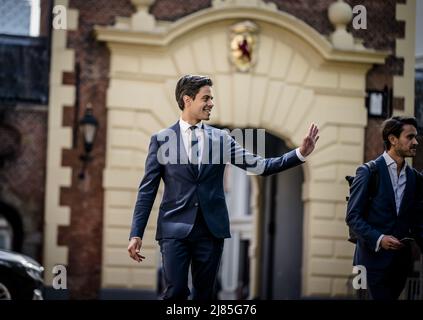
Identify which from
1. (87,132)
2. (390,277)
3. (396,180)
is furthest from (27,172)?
(390,277)

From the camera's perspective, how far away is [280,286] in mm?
17484

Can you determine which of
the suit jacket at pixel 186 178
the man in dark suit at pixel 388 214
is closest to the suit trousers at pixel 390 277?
the man in dark suit at pixel 388 214

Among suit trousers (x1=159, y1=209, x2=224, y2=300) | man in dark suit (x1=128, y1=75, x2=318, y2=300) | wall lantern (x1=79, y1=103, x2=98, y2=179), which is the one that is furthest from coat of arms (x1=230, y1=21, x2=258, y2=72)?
suit trousers (x1=159, y1=209, x2=224, y2=300)

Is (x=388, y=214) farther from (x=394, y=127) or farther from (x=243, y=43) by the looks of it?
(x=243, y=43)

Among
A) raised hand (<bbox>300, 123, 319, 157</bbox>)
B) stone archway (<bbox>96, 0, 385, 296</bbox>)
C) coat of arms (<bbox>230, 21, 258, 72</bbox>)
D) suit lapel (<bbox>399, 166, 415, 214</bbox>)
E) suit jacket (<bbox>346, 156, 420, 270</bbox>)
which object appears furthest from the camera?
coat of arms (<bbox>230, 21, 258, 72</bbox>)

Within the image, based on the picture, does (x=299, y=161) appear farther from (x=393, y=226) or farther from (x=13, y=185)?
(x=13, y=185)

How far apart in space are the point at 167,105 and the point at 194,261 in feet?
29.3

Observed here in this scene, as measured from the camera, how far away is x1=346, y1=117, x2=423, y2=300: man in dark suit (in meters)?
6.37

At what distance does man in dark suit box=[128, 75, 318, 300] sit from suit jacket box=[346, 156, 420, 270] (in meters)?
0.66

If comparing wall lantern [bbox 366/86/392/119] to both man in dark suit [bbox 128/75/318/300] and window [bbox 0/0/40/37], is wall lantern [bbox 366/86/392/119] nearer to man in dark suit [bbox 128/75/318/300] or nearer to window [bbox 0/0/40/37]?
window [bbox 0/0/40/37]

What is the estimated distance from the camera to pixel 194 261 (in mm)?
5926

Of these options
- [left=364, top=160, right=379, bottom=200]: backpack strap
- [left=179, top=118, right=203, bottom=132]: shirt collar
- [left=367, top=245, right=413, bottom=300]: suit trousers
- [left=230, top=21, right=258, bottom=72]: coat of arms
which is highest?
[left=230, top=21, right=258, bottom=72]: coat of arms

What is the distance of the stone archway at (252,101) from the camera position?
48.0 ft

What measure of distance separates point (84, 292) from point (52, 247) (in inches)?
26.0
